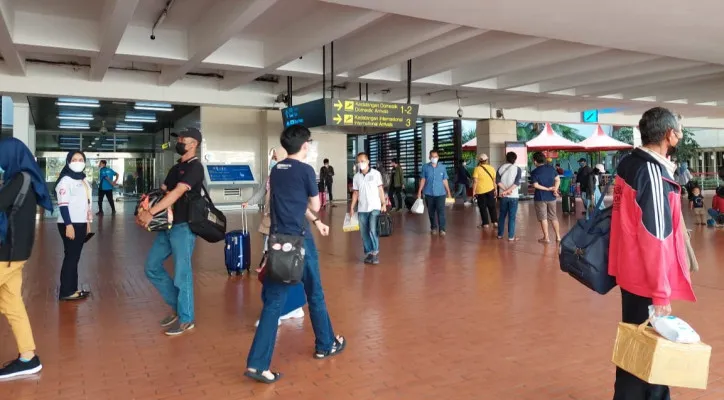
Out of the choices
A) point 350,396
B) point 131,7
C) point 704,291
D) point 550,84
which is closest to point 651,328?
point 350,396

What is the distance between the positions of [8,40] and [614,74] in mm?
14052

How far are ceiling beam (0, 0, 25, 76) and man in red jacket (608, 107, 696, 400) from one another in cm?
929

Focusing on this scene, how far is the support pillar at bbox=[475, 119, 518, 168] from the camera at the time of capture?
70.6 ft

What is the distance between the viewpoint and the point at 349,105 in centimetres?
1242

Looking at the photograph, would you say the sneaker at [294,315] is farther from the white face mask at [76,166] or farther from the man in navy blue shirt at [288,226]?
the white face mask at [76,166]

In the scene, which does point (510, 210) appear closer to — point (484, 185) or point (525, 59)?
point (484, 185)

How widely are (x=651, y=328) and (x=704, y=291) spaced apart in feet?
13.9

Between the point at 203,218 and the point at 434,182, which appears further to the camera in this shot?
the point at 434,182

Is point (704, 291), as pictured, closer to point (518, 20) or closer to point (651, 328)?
point (651, 328)

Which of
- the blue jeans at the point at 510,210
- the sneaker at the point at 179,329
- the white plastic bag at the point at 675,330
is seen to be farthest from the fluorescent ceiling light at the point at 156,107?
the white plastic bag at the point at 675,330

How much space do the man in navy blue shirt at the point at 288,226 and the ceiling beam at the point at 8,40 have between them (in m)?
7.38

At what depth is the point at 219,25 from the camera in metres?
→ 9.64

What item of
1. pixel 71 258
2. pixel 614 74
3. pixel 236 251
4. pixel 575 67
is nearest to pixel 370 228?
pixel 236 251

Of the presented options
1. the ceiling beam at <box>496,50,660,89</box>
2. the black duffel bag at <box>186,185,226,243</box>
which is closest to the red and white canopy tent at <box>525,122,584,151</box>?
the ceiling beam at <box>496,50,660,89</box>
